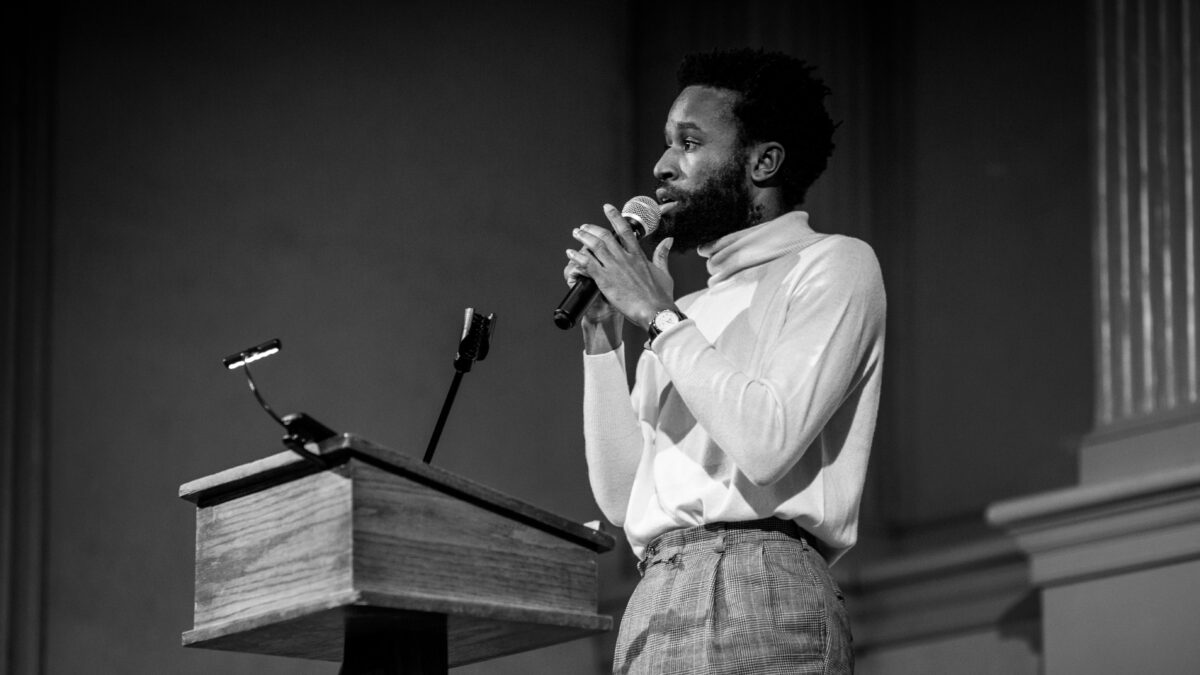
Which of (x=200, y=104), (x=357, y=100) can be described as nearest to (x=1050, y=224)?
(x=357, y=100)

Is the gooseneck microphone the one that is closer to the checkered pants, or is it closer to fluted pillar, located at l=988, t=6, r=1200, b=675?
the checkered pants

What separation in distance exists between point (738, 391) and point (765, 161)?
1.60ft

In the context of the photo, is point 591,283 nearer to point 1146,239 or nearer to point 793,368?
point 793,368

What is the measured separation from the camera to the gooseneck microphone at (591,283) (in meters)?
2.05

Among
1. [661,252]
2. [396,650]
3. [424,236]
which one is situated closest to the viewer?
[396,650]

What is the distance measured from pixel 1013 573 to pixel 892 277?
1.05 meters

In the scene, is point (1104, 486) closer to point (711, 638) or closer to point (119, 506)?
point (711, 638)

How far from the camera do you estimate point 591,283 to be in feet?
7.01

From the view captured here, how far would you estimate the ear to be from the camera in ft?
7.75

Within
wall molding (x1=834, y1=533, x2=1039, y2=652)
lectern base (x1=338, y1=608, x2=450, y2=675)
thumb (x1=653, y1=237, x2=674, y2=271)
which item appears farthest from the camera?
wall molding (x1=834, y1=533, x2=1039, y2=652)

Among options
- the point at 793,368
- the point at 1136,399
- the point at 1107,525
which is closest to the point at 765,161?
the point at 793,368

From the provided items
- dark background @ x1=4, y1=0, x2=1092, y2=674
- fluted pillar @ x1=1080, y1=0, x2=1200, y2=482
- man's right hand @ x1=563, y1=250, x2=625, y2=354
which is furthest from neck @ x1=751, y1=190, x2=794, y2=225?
dark background @ x1=4, y1=0, x2=1092, y2=674

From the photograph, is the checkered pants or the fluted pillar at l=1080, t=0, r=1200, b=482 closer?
the checkered pants

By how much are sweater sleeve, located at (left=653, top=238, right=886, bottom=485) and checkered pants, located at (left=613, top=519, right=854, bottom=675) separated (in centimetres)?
10
